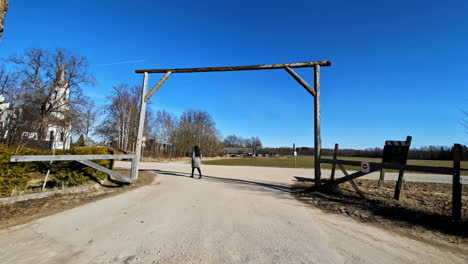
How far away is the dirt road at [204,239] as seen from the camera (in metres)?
2.60

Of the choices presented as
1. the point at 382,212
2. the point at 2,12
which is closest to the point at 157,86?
the point at 2,12

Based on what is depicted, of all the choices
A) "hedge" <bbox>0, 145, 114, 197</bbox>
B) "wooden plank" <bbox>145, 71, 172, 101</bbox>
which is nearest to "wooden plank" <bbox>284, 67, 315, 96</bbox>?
"wooden plank" <bbox>145, 71, 172, 101</bbox>

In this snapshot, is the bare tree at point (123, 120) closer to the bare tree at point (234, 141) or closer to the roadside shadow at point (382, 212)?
the roadside shadow at point (382, 212)

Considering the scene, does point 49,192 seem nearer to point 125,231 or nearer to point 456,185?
point 125,231

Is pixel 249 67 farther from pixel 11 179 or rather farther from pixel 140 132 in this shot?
pixel 11 179

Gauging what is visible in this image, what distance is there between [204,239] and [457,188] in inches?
210

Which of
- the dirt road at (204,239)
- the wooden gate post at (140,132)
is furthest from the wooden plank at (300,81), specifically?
the wooden gate post at (140,132)

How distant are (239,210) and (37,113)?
90.4ft

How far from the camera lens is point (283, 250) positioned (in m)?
2.84

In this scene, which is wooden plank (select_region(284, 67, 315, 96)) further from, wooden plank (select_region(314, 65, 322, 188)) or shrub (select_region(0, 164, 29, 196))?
shrub (select_region(0, 164, 29, 196))

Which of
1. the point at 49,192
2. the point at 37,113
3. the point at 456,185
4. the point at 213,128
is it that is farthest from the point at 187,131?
the point at 456,185

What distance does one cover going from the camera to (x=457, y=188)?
4.32 metres

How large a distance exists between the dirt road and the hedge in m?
2.08

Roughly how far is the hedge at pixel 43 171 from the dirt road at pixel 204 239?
2.08 metres
